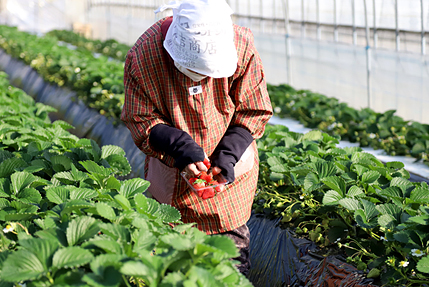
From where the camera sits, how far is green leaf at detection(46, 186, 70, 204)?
179 cm

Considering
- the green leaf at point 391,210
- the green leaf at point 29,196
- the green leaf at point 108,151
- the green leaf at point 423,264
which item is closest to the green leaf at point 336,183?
the green leaf at point 391,210

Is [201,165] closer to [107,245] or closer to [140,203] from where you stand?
[140,203]

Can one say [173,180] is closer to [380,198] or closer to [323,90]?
[380,198]

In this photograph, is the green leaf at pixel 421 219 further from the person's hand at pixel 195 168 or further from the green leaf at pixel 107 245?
the green leaf at pixel 107 245

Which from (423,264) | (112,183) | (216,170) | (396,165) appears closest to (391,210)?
(423,264)

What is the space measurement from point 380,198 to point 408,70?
12.7ft

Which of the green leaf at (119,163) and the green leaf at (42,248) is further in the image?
the green leaf at (119,163)

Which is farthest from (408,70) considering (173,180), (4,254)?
(4,254)

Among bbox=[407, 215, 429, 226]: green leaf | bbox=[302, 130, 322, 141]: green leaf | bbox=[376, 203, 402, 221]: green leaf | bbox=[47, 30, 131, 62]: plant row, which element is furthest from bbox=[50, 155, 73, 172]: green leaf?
bbox=[47, 30, 131, 62]: plant row

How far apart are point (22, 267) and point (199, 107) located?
1.00 metres

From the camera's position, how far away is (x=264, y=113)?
2.17m

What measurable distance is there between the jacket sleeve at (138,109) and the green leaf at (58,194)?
1.26 feet

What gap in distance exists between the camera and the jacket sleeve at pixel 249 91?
2.02 meters

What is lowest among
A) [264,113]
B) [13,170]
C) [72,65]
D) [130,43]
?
[130,43]
